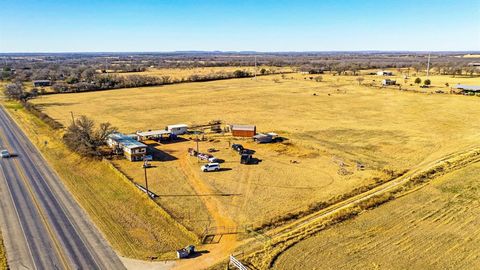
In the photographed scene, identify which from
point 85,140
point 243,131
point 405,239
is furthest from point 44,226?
point 243,131

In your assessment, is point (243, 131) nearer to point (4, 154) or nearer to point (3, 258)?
point (4, 154)

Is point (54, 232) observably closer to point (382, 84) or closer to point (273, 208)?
point (273, 208)

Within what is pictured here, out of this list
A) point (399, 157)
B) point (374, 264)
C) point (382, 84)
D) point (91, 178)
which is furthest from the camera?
point (382, 84)

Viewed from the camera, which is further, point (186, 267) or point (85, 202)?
point (85, 202)

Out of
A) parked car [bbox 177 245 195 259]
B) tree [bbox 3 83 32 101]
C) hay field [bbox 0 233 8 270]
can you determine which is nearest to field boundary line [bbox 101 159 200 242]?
parked car [bbox 177 245 195 259]

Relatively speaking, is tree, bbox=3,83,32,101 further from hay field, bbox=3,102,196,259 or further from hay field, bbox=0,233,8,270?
hay field, bbox=0,233,8,270

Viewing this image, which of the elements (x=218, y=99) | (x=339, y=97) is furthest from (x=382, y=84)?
(x=218, y=99)

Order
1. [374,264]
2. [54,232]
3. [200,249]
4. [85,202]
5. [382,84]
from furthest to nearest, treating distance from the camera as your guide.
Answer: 1. [382,84]
2. [85,202]
3. [54,232]
4. [200,249]
5. [374,264]
